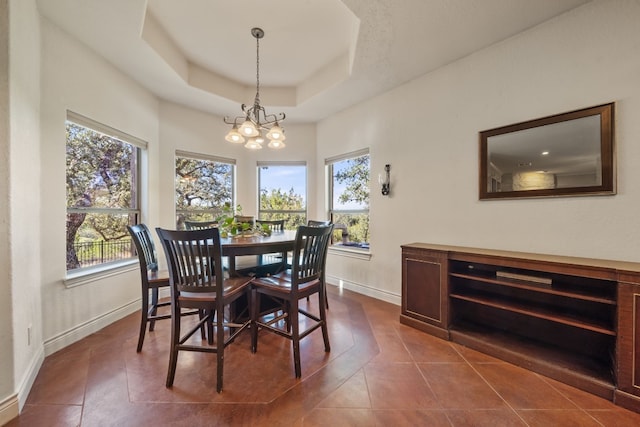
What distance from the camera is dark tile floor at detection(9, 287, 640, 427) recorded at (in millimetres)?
1395

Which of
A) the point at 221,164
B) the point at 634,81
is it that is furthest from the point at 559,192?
the point at 221,164

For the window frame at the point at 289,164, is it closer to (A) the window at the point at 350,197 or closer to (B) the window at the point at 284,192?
(B) the window at the point at 284,192

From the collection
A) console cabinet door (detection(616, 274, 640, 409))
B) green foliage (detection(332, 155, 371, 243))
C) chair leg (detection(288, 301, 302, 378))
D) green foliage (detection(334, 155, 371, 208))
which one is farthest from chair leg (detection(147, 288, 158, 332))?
console cabinet door (detection(616, 274, 640, 409))

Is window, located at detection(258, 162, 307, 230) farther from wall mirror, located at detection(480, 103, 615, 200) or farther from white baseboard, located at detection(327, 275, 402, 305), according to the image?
wall mirror, located at detection(480, 103, 615, 200)

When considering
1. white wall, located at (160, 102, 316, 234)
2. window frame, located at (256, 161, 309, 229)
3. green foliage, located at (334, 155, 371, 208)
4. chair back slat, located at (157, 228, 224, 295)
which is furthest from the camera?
window frame, located at (256, 161, 309, 229)

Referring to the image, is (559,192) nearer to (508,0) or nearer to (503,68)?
(503,68)

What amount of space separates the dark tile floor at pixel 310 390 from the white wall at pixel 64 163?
26cm

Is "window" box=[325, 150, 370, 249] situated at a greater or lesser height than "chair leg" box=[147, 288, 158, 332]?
greater

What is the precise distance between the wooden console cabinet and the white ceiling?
76.4 inches

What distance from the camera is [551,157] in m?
2.05

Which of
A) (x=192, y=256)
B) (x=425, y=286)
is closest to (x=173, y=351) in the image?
(x=192, y=256)

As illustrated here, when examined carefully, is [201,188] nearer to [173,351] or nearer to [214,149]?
[214,149]

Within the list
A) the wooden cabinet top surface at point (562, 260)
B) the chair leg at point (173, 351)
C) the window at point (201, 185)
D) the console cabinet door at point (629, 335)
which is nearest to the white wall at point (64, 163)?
the window at point (201, 185)

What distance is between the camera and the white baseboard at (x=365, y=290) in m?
3.19
